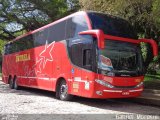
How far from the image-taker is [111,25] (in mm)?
12945

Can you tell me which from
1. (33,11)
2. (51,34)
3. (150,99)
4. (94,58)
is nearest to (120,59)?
(94,58)

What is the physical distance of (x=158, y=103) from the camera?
1266cm

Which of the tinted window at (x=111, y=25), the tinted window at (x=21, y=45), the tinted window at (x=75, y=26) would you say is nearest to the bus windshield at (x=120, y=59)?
the tinted window at (x=111, y=25)

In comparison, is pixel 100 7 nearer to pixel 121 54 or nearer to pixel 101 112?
pixel 121 54

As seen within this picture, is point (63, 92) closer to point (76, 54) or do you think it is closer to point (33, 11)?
point (76, 54)

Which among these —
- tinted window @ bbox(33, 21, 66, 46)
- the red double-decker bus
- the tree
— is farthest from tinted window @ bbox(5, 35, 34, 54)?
the red double-decker bus

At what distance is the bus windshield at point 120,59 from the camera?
12031 mm

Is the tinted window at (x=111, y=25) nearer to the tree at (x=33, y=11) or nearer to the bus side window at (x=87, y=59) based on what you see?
the bus side window at (x=87, y=59)

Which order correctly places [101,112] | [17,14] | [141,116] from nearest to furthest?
[141,116] < [101,112] < [17,14]

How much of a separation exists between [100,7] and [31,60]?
5481mm

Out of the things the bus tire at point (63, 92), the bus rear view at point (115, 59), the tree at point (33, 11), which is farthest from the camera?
the tree at point (33, 11)

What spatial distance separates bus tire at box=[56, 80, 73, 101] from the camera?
13.8 meters

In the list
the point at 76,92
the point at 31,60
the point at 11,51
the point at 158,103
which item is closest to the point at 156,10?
the point at 158,103

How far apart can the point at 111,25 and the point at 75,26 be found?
160 centimetres
